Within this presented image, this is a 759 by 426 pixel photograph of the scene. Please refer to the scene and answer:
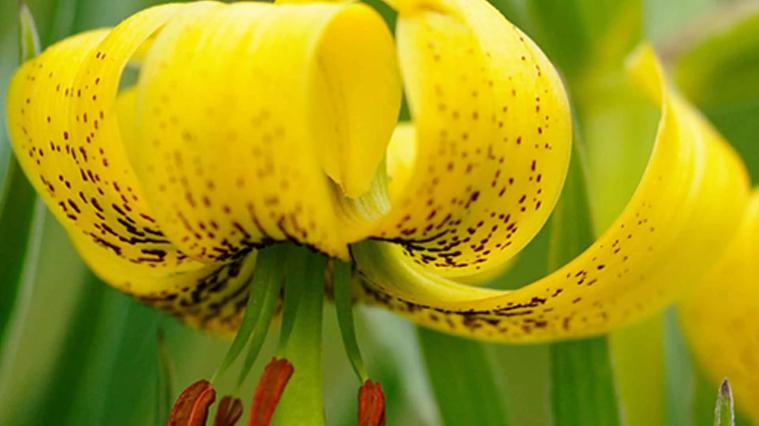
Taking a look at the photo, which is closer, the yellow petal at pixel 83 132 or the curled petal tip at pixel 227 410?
the yellow petal at pixel 83 132

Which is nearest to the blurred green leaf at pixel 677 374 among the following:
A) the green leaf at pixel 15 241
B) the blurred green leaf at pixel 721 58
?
the blurred green leaf at pixel 721 58

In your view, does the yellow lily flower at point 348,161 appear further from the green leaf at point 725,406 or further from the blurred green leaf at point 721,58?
the blurred green leaf at point 721,58

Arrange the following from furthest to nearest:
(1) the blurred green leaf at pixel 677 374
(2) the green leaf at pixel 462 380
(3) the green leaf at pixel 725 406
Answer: (1) the blurred green leaf at pixel 677 374 → (2) the green leaf at pixel 462 380 → (3) the green leaf at pixel 725 406

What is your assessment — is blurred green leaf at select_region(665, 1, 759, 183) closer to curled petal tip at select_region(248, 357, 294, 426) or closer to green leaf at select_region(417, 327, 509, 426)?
green leaf at select_region(417, 327, 509, 426)

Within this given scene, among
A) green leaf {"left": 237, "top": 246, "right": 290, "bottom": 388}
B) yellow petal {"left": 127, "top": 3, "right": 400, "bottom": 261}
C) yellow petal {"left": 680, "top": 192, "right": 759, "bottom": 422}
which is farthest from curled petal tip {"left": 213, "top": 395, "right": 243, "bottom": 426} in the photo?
yellow petal {"left": 680, "top": 192, "right": 759, "bottom": 422}

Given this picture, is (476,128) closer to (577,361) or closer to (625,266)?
(625,266)

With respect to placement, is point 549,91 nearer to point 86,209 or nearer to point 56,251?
point 86,209

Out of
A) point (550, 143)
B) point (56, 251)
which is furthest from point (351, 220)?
point (56, 251)
